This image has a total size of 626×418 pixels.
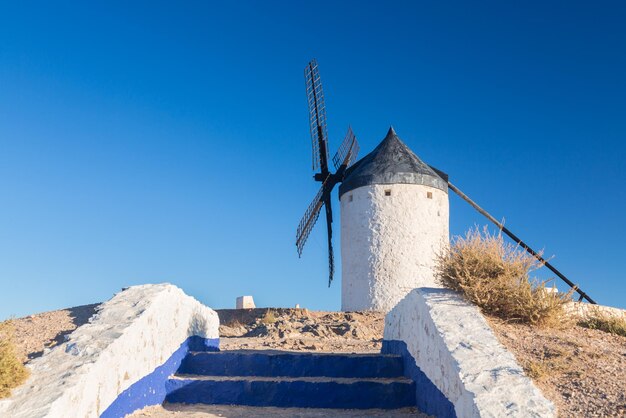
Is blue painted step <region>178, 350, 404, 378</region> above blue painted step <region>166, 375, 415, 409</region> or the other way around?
above

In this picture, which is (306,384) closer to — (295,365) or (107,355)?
(295,365)

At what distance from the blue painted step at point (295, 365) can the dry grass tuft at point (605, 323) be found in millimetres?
2280

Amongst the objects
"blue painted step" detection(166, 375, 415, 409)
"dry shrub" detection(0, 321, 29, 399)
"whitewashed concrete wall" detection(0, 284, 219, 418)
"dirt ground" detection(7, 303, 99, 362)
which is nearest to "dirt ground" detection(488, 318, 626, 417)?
"blue painted step" detection(166, 375, 415, 409)

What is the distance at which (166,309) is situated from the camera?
282 inches

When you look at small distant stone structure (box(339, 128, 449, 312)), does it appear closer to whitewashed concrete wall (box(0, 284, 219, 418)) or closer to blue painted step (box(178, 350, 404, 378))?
blue painted step (box(178, 350, 404, 378))

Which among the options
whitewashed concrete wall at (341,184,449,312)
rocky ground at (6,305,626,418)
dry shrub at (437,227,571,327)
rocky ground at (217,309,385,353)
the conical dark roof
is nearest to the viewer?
rocky ground at (6,305,626,418)

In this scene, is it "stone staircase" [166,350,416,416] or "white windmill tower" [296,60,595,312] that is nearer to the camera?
"stone staircase" [166,350,416,416]

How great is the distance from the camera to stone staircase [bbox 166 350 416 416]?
6703 millimetres

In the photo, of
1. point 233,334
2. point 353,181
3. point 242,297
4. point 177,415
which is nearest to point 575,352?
point 177,415

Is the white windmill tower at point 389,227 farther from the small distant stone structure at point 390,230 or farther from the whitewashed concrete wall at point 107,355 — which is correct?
the whitewashed concrete wall at point 107,355

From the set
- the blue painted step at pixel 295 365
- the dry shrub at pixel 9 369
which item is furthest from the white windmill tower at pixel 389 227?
the dry shrub at pixel 9 369

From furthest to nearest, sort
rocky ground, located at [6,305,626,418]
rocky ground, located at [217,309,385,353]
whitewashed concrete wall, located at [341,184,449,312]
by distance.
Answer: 1. whitewashed concrete wall, located at [341,184,449,312]
2. rocky ground, located at [217,309,385,353]
3. rocky ground, located at [6,305,626,418]

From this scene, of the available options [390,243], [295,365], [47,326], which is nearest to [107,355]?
[295,365]

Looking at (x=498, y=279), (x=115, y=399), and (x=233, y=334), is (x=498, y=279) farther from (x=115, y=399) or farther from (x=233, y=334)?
(x=233, y=334)
